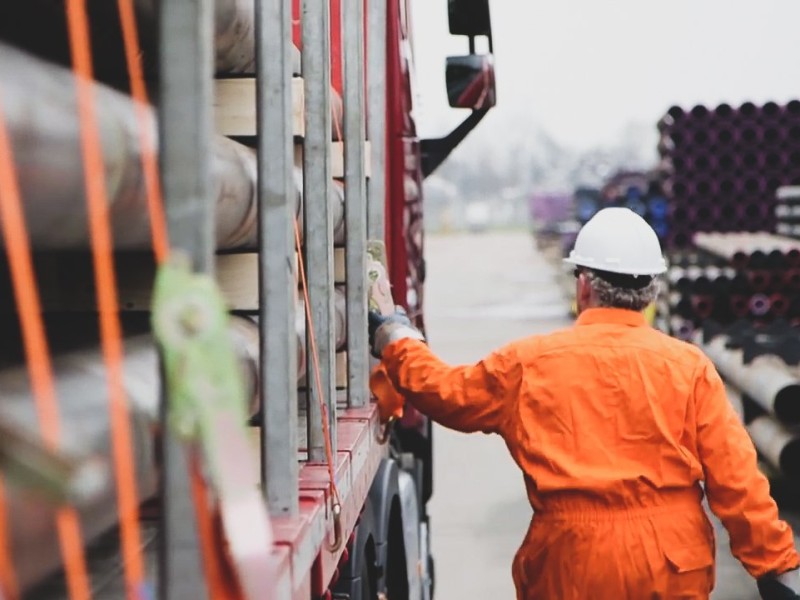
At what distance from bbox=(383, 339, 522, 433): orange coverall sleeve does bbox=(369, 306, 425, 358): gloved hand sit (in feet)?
0.09

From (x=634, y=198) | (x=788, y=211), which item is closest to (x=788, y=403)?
(x=788, y=211)

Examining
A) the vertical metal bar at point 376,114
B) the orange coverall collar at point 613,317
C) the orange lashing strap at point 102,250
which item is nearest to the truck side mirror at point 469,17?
the vertical metal bar at point 376,114

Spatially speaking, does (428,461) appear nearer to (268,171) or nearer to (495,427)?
(495,427)

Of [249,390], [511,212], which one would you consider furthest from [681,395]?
[511,212]

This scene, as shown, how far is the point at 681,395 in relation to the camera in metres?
2.92

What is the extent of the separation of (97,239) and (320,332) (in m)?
1.16

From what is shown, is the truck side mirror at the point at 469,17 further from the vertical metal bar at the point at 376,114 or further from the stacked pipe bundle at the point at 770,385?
the stacked pipe bundle at the point at 770,385

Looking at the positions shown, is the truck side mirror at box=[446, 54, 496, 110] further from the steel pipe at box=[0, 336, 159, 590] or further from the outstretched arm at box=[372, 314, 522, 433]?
the steel pipe at box=[0, 336, 159, 590]

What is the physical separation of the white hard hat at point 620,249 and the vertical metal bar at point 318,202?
1066mm

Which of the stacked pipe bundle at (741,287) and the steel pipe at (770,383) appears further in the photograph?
the stacked pipe bundle at (741,287)

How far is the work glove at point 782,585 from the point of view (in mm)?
2914

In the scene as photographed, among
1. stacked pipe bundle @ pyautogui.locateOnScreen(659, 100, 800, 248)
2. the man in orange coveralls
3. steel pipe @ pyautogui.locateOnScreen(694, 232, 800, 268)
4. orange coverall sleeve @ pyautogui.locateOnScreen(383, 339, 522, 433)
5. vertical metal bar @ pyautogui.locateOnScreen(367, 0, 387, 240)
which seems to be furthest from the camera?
stacked pipe bundle @ pyautogui.locateOnScreen(659, 100, 800, 248)

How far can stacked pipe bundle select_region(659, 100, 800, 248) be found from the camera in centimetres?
1208

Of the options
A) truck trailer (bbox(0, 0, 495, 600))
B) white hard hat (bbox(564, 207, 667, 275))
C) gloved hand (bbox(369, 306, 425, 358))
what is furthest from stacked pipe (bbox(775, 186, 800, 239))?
truck trailer (bbox(0, 0, 495, 600))
